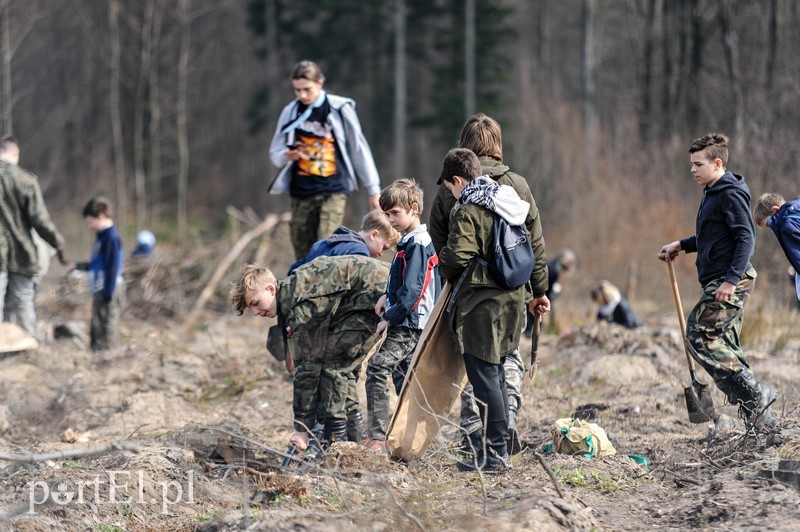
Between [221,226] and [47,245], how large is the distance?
2015cm

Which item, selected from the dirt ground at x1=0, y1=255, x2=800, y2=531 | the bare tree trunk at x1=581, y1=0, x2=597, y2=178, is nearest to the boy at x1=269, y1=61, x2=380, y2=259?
the dirt ground at x1=0, y1=255, x2=800, y2=531

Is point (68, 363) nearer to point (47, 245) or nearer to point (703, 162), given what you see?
point (47, 245)

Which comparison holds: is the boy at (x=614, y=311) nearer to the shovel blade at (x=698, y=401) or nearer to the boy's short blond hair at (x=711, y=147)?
the shovel blade at (x=698, y=401)

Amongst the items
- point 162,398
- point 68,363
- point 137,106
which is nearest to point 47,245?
point 68,363

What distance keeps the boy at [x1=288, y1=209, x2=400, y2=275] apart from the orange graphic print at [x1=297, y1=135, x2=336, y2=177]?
174 cm

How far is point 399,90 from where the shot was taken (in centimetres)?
3105

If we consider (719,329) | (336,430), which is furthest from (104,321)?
(719,329)

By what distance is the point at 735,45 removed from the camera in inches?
937

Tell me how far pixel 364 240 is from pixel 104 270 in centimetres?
456

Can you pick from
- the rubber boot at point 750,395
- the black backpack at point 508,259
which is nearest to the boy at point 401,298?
the black backpack at point 508,259

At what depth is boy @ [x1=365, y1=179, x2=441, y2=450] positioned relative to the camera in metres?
5.93

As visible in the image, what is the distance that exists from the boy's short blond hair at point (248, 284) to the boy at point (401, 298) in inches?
28.0

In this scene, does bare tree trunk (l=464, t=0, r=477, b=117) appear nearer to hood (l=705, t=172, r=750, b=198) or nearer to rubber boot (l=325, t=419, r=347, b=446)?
hood (l=705, t=172, r=750, b=198)

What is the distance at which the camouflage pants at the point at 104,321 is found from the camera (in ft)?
34.7
